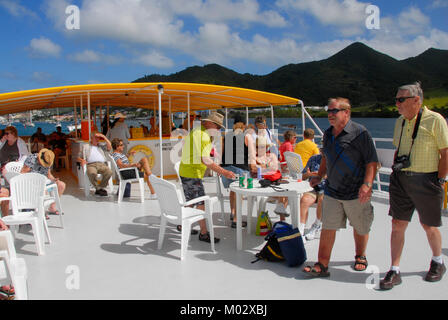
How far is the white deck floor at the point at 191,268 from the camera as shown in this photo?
269 cm

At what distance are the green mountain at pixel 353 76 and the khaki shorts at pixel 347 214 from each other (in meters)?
71.8

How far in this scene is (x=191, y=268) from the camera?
319 cm

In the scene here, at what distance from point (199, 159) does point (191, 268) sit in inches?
45.3

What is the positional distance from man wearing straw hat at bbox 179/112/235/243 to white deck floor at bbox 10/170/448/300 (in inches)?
22.8

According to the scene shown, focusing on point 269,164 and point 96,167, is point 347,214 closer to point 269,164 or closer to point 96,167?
point 269,164

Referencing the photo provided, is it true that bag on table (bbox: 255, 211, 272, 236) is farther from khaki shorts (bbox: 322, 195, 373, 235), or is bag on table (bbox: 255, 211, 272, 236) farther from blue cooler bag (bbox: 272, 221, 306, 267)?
khaki shorts (bbox: 322, 195, 373, 235)

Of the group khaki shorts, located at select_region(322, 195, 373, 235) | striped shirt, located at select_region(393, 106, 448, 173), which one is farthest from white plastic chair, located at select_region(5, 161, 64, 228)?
striped shirt, located at select_region(393, 106, 448, 173)

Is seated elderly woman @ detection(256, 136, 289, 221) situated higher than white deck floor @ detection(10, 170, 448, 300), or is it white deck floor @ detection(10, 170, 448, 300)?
seated elderly woman @ detection(256, 136, 289, 221)

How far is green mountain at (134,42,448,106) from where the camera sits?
83.3 m
